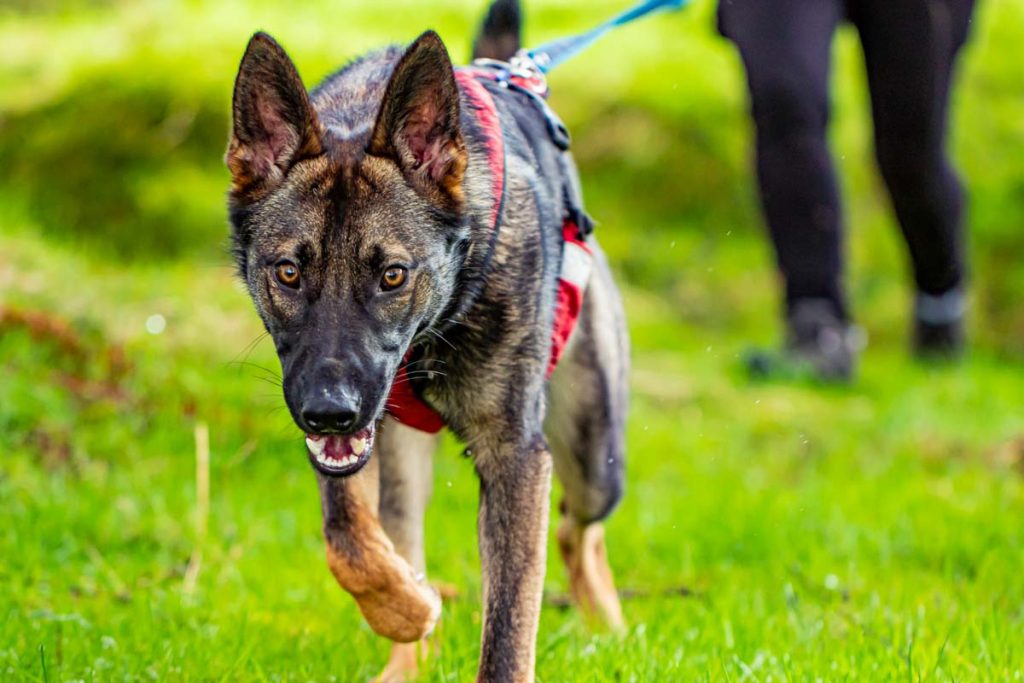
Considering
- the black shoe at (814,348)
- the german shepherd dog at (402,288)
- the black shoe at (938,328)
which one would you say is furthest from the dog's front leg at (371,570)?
the black shoe at (938,328)

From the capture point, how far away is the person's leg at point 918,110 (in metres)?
4.98

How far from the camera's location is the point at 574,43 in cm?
397

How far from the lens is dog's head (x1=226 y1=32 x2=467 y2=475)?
102 inches

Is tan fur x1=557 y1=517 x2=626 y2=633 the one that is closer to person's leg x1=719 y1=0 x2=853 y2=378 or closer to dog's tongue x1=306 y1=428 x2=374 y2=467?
dog's tongue x1=306 y1=428 x2=374 y2=467

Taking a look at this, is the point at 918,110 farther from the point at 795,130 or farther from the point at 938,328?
the point at 938,328

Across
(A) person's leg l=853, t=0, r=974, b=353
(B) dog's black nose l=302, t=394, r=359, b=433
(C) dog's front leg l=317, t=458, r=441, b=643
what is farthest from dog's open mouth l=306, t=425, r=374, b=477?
(A) person's leg l=853, t=0, r=974, b=353

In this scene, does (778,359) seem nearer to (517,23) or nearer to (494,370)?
(517,23)

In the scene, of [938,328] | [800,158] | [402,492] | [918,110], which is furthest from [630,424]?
[402,492]

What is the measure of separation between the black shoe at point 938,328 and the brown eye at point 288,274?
5.66 m

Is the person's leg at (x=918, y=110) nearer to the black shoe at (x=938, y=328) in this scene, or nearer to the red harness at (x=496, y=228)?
the black shoe at (x=938, y=328)

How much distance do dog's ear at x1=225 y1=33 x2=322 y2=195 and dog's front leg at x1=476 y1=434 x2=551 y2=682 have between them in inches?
32.1

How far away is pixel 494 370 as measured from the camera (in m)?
2.93

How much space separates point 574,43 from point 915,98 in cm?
187

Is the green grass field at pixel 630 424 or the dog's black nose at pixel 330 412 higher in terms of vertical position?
the dog's black nose at pixel 330 412
